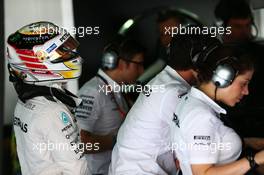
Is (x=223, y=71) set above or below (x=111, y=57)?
above

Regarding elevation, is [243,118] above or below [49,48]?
below

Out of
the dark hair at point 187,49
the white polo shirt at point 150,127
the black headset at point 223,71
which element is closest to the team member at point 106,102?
the white polo shirt at point 150,127

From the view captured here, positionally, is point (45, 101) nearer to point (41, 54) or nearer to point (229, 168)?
point (41, 54)

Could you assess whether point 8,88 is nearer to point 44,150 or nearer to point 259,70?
point 44,150

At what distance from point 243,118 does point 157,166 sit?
427 mm

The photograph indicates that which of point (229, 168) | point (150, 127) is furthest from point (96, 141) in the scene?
point (229, 168)

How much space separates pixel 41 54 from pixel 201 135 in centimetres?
46

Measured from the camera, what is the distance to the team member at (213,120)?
1063 millimetres

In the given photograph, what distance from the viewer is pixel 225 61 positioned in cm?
108

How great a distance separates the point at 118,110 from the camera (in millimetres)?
1654

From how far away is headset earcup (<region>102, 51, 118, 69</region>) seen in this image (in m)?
1.66

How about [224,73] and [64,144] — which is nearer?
[224,73]

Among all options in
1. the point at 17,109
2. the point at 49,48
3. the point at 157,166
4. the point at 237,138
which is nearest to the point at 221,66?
the point at 237,138

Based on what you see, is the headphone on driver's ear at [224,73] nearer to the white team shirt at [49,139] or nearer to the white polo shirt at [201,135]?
the white polo shirt at [201,135]
